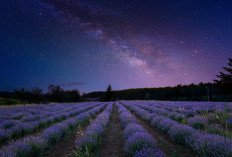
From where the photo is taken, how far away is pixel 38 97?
48562 millimetres

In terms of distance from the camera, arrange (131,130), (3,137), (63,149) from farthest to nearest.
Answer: (3,137)
(131,130)
(63,149)

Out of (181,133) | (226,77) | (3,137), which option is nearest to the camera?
(181,133)

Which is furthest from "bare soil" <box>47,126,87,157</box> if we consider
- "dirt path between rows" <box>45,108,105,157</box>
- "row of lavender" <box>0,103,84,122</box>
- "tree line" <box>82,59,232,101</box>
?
"tree line" <box>82,59,232,101</box>

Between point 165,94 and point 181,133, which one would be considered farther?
point 165,94

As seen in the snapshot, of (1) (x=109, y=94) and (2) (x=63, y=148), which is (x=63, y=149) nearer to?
(2) (x=63, y=148)

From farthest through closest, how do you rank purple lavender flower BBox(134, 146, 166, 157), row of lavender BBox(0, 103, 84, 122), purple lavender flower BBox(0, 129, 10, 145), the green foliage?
the green foliage, row of lavender BBox(0, 103, 84, 122), purple lavender flower BBox(0, 129, 10, 145), purple lavender flower BBox(134, 146, 166, 157)

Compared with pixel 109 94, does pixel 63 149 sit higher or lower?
higher

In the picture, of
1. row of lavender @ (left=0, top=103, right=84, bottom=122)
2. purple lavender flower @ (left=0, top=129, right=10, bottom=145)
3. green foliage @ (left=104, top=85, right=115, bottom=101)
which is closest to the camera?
purple lavender flower @ (left=0, top=129, right=10, bottom=145)

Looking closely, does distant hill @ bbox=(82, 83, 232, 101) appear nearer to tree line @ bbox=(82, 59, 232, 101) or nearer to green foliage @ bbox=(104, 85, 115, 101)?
tree line @ bbox=(82, 59, 232, 101)

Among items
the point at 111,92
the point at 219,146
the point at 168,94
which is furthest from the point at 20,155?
the point at 168,94

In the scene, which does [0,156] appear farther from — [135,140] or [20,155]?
[135,140]

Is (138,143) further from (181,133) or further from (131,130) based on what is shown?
(181,133)

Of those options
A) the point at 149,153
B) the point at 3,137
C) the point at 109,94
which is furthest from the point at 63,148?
the point at 109,94

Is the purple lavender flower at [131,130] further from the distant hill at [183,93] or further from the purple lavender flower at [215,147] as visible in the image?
the distant hill at [183,93]
